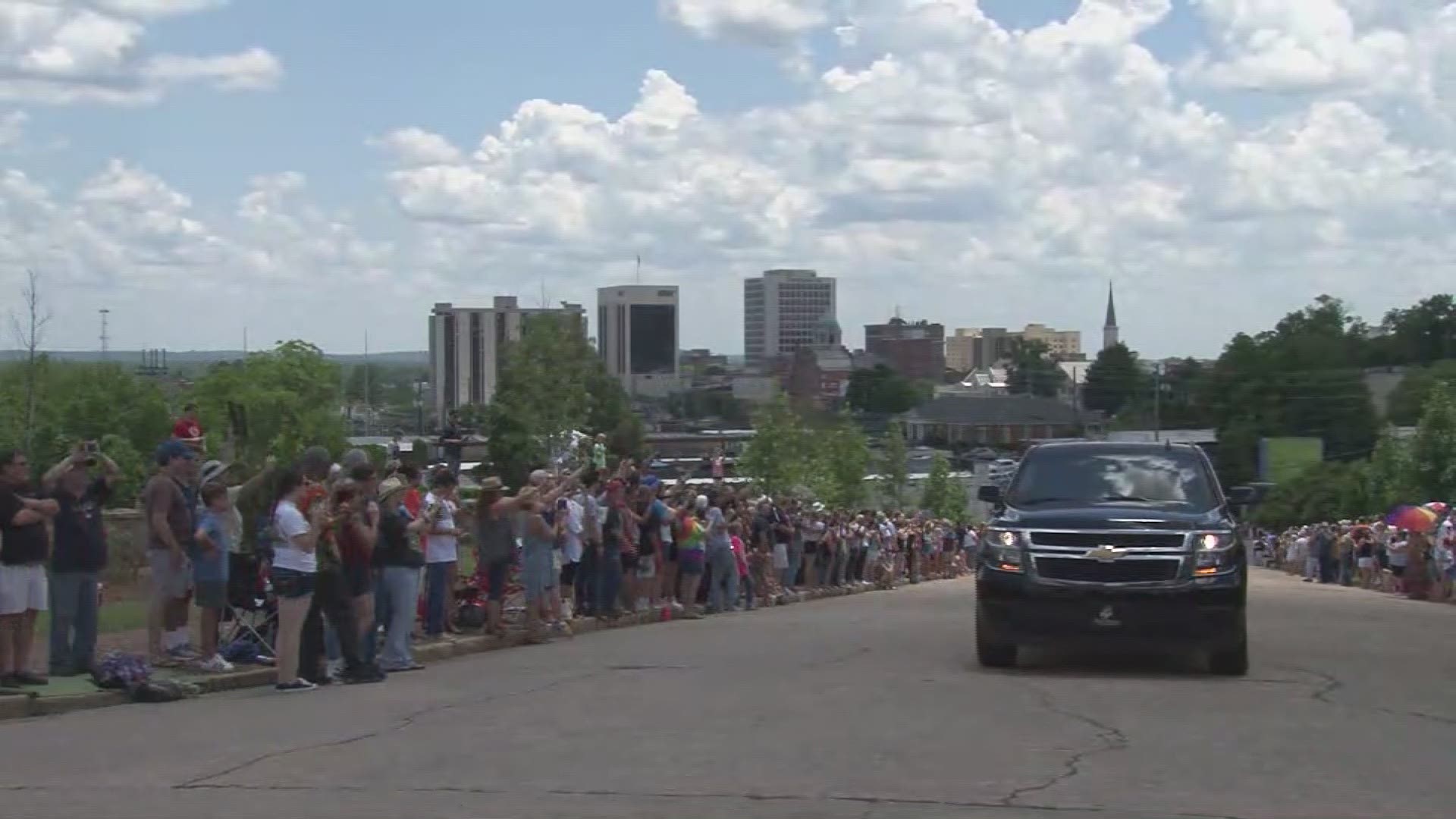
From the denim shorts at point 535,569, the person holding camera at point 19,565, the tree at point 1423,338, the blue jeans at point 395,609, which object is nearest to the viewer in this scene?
the person holding camera at point 19,565

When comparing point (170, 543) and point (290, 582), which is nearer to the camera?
point (290, 582)

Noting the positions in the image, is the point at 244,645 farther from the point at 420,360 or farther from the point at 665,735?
the point at 420,360

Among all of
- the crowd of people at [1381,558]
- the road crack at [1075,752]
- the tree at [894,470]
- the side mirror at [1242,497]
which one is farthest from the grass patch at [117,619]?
the tree at [894,470]

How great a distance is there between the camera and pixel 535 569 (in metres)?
19.9

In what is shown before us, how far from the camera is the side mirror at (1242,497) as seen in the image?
15891 mm

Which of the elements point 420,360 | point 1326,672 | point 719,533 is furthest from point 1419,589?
point 420,360

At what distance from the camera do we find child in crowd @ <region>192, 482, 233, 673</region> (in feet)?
49.5

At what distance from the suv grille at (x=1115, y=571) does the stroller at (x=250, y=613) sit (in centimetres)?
653

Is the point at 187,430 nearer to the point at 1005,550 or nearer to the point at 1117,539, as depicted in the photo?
the point at 1005,550

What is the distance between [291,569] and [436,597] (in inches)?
162

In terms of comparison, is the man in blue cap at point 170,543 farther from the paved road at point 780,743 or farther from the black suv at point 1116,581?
the black suv at point 1116,581

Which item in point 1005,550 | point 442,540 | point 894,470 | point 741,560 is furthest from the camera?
point 894,470

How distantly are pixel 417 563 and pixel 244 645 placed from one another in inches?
65.0

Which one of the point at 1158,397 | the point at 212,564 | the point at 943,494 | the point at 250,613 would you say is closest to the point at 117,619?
the point at 250,613
